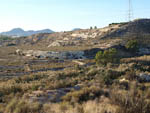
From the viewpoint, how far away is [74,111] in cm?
572

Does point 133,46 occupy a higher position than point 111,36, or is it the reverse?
point 111,36

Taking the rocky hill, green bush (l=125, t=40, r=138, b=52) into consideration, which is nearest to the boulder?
green bush (l=125, t=40, r=138, b=52)

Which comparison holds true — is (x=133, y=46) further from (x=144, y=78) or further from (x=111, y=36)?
(x=144, y=78)

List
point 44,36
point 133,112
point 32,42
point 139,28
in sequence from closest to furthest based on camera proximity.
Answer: point 133,112 < point 139,28 < point 32,42 < point 44,36

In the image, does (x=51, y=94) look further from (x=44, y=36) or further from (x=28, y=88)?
(x=44, y=36)

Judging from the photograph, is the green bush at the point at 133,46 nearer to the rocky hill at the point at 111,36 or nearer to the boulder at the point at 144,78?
the rocky hill at the point at 111,36

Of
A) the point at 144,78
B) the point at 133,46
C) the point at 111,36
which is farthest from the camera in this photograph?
the point at 111,36

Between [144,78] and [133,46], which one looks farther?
[133,46]

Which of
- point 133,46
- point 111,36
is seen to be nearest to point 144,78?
point 133,46

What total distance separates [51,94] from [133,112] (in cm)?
453

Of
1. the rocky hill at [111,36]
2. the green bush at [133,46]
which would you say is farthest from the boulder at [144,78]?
the rocky hill at [111,36]

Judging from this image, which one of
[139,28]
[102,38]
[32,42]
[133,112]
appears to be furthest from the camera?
[32,42]

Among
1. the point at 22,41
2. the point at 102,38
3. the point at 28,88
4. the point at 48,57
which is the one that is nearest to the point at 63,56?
the point at 48,57

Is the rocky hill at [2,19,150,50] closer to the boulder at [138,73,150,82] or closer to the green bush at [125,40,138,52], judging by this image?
the green bush at [125,40,138,52]
